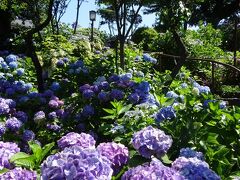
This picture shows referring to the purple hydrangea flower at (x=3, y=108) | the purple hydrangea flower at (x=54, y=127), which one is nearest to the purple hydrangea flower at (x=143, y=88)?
the purple hydrangea flower at (x=54, y=127)

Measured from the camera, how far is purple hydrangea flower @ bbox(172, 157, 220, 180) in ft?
5.36

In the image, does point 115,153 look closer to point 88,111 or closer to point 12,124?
point 12,124

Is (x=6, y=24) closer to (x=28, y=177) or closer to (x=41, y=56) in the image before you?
(x=41, y=56)

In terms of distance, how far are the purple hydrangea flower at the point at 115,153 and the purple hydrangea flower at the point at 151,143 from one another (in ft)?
0.23

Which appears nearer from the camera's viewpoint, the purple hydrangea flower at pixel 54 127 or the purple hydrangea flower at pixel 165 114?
the purple hydrangea flower at pixel 165 114

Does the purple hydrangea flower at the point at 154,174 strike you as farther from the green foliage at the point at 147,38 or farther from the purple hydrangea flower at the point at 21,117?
the green foliage at the point at 147,38

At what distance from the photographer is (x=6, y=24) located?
14297 mm

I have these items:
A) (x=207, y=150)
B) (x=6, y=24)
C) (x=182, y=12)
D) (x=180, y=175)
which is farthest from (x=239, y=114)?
(x=6, y=24)

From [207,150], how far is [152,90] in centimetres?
244

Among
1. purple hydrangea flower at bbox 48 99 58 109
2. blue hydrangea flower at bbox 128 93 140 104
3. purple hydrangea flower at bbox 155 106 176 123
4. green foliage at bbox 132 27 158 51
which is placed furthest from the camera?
green foliage at bbox 132 27 158 51

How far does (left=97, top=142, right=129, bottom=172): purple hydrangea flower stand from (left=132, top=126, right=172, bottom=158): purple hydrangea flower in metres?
0.07

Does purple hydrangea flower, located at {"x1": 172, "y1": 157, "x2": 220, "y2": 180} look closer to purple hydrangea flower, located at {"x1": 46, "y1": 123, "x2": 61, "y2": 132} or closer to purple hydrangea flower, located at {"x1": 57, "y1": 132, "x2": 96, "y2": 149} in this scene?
purple hydrangea flower, located at {"x1": 57, "y1": 132, "x2": 96, "y2": 149}

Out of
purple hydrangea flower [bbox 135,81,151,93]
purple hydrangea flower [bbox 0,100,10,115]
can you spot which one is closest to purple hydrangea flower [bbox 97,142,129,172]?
purple hydrangea flower [bbox 135,81,151,93]

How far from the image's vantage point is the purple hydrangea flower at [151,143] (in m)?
1.89
